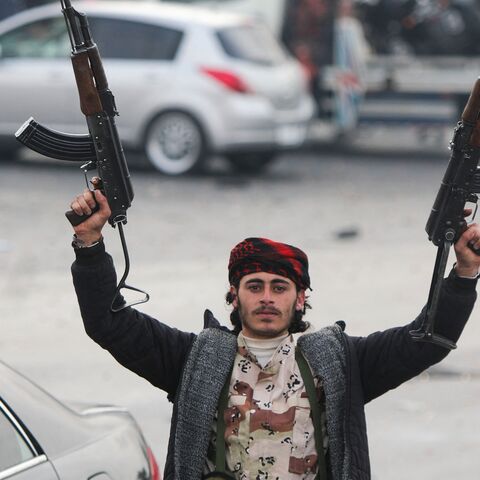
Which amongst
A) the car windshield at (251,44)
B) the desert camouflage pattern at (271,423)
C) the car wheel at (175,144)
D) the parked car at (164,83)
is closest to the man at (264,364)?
the desert camouflage pattern at (271,423)

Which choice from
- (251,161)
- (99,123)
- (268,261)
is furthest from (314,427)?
(251,161)

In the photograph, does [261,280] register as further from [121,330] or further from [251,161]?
[251,161]

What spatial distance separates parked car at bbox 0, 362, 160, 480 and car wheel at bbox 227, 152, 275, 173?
42.2 feet

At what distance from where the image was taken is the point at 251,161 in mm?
17438

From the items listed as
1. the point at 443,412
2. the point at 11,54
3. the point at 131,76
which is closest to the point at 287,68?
the point at 131,76

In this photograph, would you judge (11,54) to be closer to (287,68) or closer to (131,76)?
(131,76)

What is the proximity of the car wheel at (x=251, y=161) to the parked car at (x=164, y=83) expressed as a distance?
362 millimetres

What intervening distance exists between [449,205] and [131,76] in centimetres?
1281

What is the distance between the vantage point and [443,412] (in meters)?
8.41

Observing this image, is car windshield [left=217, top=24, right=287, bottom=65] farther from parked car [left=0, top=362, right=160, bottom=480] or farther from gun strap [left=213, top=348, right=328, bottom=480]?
gun strap [left=213, top=348, right=328, bottom=480]

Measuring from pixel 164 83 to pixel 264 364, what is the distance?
12.9m

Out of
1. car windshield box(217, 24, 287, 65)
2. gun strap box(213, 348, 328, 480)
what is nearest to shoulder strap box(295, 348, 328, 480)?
gun strap box(213, 348, 328, 480)

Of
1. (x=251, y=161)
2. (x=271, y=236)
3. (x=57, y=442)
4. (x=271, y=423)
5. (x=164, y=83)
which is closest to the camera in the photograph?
(x=271, y=423)

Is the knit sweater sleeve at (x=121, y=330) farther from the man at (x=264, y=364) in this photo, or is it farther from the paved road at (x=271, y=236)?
the paved road at (x=271, y=236)
